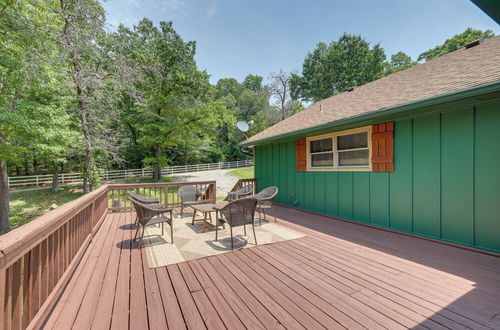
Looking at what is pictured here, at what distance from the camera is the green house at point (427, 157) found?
9.84 ft

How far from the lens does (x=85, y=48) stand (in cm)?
771

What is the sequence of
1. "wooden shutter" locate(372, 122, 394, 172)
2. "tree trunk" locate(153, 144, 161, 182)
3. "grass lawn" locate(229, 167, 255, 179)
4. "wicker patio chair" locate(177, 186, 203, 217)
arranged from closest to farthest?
"wooden shutter" locate(372, 122, 394, 172), "wicker patio chair" locate(177, 186, 203, 217), "tree trunk" locate(153, 144, 161, 182), "grass lawn" locate(229, 167, 255, 179)

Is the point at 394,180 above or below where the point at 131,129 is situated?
below

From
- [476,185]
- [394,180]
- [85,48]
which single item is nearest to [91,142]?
[85,48]

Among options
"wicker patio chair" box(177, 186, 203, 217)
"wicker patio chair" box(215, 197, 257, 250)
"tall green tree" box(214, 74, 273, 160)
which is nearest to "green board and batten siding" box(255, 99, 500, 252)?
"wicker patio chair" box(215, 197, 257, 250)

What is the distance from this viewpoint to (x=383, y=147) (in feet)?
13.6

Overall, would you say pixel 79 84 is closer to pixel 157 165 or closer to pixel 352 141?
pixel 157 165

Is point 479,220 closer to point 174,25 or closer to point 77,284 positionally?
point 77,284

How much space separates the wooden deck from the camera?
5.96 feet

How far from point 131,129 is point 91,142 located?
10.8 meters

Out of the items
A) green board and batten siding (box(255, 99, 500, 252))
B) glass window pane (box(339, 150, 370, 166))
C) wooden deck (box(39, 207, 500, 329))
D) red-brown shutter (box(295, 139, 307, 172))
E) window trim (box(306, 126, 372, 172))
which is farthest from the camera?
red-brown shutter (box(295, 139, 307, 172))

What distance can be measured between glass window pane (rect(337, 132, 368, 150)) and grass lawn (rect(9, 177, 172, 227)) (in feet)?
43.5

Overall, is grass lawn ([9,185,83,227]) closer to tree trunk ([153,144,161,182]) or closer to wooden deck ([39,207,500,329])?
tree trunk ([153,144,161,182])

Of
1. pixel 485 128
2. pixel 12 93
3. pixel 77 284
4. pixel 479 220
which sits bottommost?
pixel 77 284
